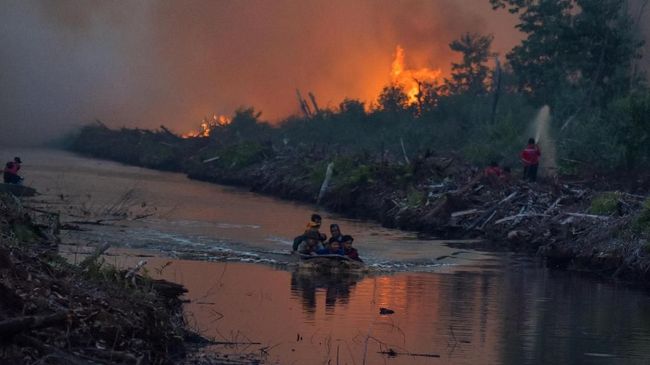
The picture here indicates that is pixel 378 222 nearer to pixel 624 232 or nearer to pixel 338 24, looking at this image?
pixel 624 232

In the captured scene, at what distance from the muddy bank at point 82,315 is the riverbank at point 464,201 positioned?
48.1 feet

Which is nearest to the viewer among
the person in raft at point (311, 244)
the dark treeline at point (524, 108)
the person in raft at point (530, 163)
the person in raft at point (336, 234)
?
the person in raft at point (336, 234)

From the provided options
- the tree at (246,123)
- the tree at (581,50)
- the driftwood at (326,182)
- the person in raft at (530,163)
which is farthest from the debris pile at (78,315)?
the tree at (246,123)

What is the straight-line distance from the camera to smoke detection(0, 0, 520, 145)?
7381 centimetres

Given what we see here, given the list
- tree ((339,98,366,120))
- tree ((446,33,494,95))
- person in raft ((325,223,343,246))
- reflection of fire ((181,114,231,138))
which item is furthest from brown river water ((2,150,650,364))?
tree ((446,33,494,95))

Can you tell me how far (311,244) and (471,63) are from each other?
4434cm

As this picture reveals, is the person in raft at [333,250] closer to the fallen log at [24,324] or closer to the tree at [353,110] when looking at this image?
the fallen log at [24,324]

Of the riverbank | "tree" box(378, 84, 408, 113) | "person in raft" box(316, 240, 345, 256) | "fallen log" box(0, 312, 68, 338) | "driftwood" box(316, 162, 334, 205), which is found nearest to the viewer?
"fallen log" box(0, 312, 68, 338)

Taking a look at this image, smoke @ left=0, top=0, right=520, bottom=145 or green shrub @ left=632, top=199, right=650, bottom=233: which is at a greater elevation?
smoke @ left=0, top=0, right=520, bottom=145

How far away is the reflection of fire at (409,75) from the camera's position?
6884cm

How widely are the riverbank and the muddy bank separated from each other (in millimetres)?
14647

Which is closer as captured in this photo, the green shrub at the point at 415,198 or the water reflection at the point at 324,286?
the water reflection at the point at 324,286

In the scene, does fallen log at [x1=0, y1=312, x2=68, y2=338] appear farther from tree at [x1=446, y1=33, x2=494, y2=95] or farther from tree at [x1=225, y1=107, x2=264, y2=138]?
tree at [x1=446, y1=33, x2=494, y2=95]

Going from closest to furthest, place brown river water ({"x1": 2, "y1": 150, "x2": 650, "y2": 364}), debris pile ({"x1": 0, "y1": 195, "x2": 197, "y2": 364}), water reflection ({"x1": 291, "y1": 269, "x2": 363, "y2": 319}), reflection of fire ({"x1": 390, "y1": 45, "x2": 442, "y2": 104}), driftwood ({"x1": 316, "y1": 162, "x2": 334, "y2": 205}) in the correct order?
debris pile ({"x1": 0, "y1": 195, "x2": 197, "y2": 364}) → brown river water ({"x1": 2, "y1": 150, "x2": 650, "y2": 364}) → water reflection ({"x1": 291, "y1": 269, "x2": 363, "y2": 319}) → driftwood ({"x1": 316, "y1": 162, "x2": 334, "y2": 205}) → reflection of fire ({"x1": 390, "y1": 45, "x2": 442, "y2": 104})
